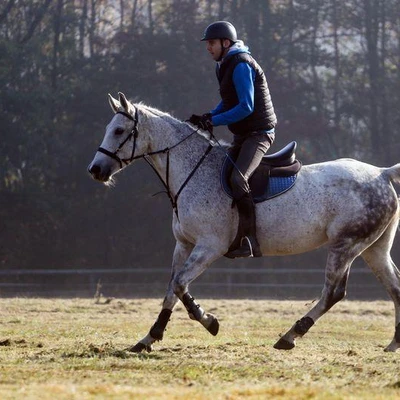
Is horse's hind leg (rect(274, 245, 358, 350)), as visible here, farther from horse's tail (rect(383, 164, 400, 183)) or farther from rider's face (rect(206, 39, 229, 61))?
rider's face (rect(206, 39, 229, 61))

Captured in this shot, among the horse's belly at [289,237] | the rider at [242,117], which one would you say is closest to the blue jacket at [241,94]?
the rider at [242,117]

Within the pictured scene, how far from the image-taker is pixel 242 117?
11953 millimetres

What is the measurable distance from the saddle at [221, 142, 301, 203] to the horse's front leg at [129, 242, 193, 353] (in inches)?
35.6

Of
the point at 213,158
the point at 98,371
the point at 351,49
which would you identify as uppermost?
the point at 351,49

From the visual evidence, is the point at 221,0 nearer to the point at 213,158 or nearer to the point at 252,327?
the point at 252,327

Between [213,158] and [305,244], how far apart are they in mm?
1448

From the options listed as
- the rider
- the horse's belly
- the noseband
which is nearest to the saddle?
the rider

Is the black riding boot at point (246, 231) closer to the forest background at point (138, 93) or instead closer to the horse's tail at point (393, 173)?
the horse's tail at point (393, 173)

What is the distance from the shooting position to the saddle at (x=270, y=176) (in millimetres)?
12078

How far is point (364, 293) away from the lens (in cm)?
3375

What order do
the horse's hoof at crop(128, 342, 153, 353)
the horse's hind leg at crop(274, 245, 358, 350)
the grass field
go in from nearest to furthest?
the grass field < the horse's hoof at crop(128, 342, 153, 353) < the horse's hind leg at crop(274, 245, 358, 350)

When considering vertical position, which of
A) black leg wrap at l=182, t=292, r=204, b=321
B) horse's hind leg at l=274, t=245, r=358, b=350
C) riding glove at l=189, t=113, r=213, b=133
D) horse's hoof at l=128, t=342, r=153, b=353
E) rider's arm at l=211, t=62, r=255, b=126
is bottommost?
horse's hoof at l=128, t=342, r=153, b=353

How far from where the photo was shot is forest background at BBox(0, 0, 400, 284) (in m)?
38.5

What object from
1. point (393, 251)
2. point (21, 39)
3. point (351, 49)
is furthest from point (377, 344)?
point (351, 49)
